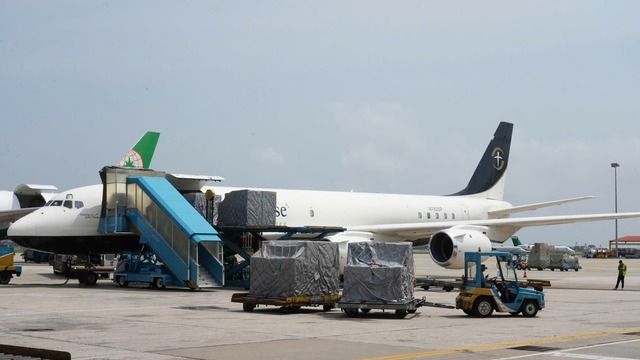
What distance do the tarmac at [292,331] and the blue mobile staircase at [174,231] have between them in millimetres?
2863

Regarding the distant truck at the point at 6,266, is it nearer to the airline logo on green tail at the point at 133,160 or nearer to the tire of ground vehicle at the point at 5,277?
the tire of ground vehicle at the point at 5,277

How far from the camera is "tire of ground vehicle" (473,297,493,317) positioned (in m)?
20.5

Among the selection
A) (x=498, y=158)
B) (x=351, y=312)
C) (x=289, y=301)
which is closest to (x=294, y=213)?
(x=289, y=301)

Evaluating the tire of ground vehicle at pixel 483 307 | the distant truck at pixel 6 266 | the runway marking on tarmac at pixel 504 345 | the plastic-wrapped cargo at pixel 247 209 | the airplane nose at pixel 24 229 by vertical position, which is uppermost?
the plastic-wrapped cargo at pixel 247 209

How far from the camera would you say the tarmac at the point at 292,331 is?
13789mm

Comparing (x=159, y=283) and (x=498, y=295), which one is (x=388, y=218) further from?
(x=498, y=295)

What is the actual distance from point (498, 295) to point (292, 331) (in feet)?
20.6

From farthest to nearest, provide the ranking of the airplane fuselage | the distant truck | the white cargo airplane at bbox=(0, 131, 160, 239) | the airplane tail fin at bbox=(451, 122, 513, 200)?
the white cargo airplane at bbox=(0, 131, 160, 239) < the airplane tail fin at bbox=(451, 122, 513, 200) < the distant truck < the airplane fuselage

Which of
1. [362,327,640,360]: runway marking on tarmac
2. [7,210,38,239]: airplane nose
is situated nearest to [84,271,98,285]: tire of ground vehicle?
[7,210,38,239]: airplane nose

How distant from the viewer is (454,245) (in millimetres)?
32750

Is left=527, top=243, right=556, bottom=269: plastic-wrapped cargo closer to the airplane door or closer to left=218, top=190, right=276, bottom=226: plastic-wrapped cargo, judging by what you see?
the airplane door

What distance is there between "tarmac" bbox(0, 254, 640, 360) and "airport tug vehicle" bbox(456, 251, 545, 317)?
0.30 metres

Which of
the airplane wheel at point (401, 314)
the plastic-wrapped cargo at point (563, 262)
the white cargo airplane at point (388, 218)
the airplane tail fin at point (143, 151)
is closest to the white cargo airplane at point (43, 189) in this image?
the airplane tail fin at point (143, 151)

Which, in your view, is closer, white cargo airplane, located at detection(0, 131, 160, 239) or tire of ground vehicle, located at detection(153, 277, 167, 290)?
tire of ground vehicle, located at detection(153, 277, 167, 290)
